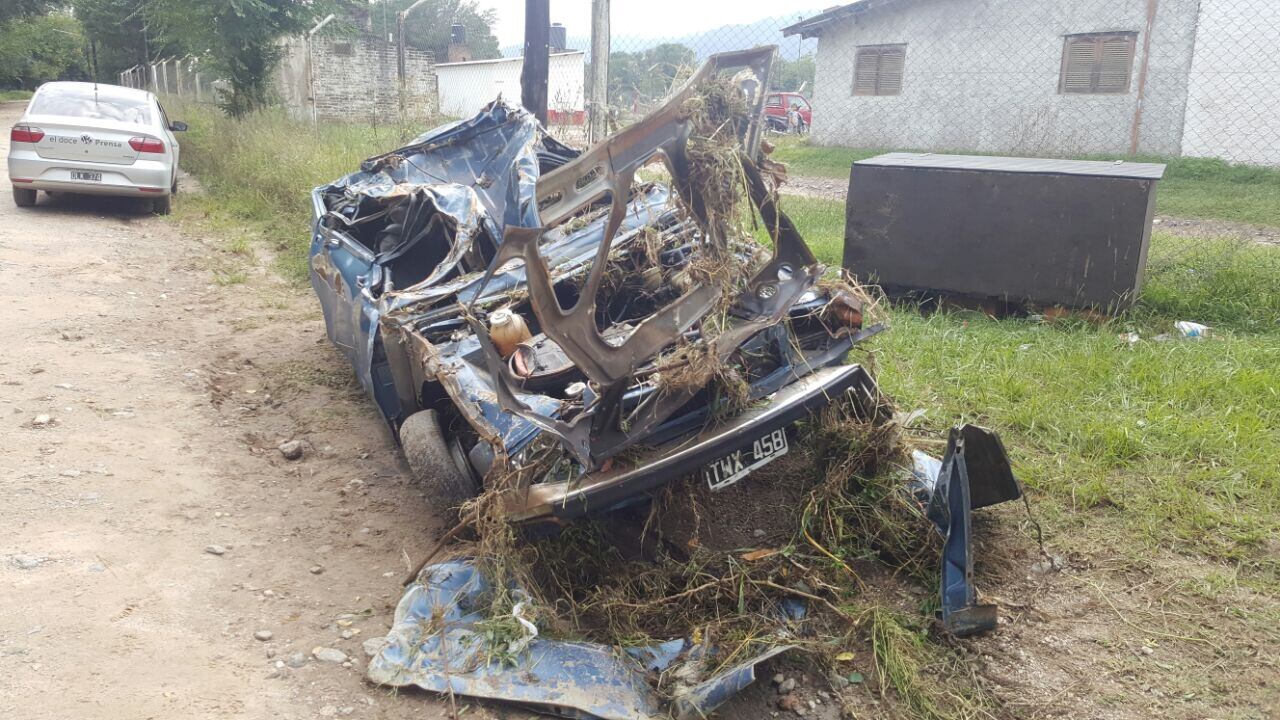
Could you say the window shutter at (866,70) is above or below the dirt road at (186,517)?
above

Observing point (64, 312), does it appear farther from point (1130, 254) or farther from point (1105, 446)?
point (1130, 254)

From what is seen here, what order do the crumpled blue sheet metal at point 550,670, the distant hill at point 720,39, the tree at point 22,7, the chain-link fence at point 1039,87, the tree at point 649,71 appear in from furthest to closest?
the tree at point 22,7
the chain-link fence at point 1039,87
the distant hill at point 720,39
the tree at point 649,71
the crumpled blue sheet metal at point 550,670

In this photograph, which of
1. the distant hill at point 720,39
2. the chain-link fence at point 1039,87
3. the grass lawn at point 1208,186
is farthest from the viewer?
the chain-link fence at point 1039,87

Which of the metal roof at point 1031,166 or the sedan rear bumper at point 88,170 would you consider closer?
the metal roof at point 1031,166

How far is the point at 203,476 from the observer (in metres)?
4.61

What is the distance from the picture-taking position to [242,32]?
16531 millimetres

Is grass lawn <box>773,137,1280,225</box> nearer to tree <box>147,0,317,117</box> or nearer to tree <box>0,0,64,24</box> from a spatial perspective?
tree <box>147,0,317,117</box>

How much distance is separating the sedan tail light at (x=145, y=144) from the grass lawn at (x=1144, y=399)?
309 inches

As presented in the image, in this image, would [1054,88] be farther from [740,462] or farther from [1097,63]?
[740,462]

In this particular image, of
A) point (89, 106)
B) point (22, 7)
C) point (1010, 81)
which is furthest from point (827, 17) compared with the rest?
point (22, 7)

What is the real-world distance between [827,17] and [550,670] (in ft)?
58.0

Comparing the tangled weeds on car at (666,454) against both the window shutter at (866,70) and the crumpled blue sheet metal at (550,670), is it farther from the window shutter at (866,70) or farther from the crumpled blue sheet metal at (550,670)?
the window shutter at (866,70)

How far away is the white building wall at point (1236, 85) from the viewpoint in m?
13.6

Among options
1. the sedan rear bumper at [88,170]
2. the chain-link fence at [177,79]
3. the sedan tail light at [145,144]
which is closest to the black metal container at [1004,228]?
the sedan tail light at [145,144]
